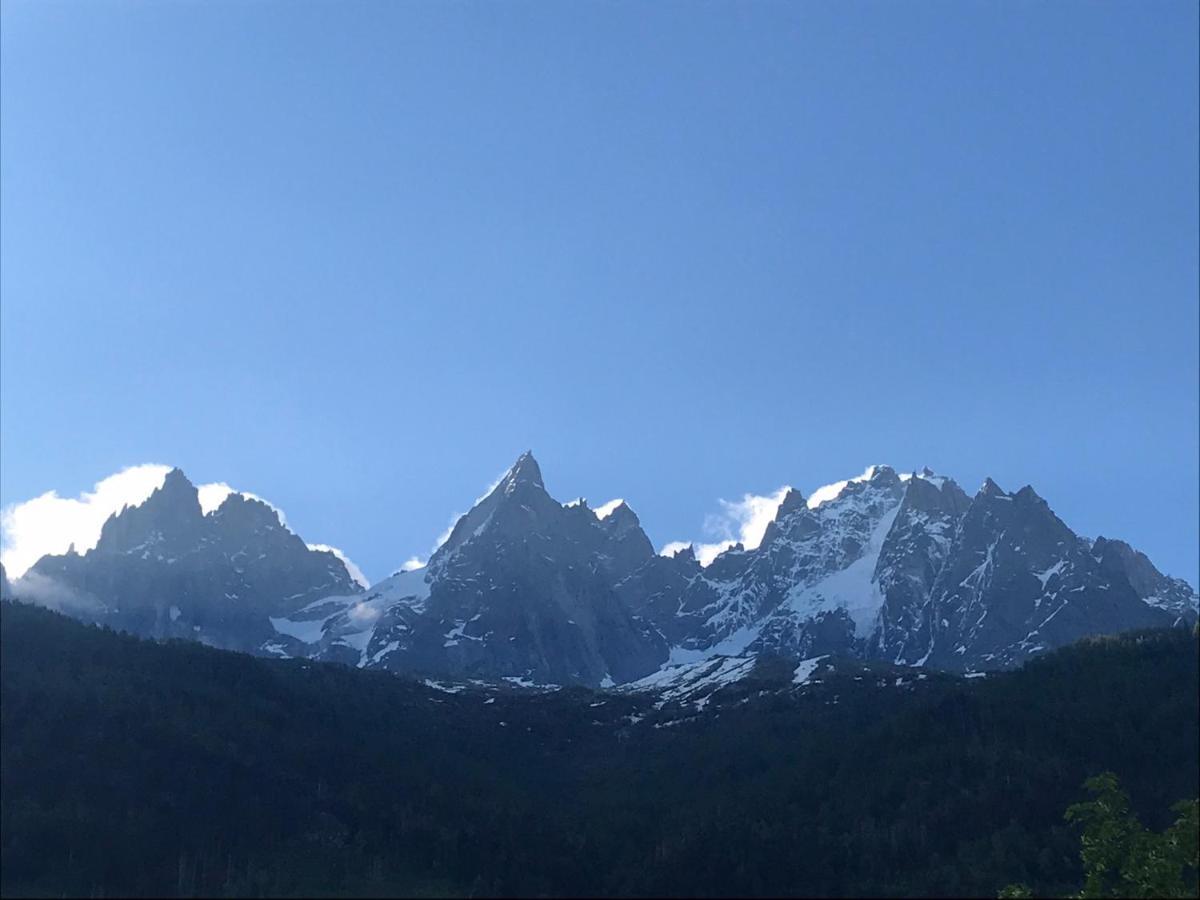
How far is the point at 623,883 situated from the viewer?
598ft

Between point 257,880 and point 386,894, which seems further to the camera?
point 257,880

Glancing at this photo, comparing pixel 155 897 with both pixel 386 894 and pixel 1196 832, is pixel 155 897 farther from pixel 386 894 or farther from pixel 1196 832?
pixel 1196 832

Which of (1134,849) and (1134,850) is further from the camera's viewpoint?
(1134,849)

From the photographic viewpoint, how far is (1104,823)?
83000 mm

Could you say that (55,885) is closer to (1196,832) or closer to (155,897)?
(155,897)

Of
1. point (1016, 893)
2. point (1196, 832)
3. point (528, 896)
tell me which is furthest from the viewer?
point (528, 896)

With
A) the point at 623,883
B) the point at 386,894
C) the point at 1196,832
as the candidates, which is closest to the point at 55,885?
the point at 386,894

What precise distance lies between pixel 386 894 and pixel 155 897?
131ft

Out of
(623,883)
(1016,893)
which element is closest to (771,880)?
(623,883)

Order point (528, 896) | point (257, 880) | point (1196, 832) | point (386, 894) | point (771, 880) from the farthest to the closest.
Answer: point (257, 880), point (771, 880), point (386, 894), point (528, 896), point (1196, 832)

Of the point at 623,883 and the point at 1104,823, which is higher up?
the point at 1104,823

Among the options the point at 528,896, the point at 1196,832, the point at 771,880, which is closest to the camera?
the point at 1196,832

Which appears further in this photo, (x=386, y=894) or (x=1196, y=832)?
(x=386, y=894)

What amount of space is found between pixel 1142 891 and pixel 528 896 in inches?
2878
